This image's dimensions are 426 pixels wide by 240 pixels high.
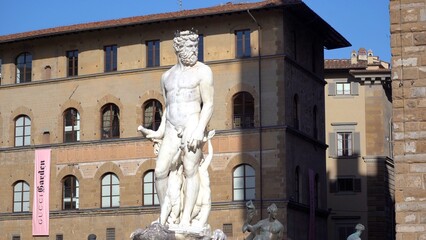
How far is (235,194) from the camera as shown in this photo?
52531 mm

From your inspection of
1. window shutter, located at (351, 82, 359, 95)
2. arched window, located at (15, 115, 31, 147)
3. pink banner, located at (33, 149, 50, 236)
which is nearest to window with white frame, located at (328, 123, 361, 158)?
window shutter, located at (351, 82, 359, 95)

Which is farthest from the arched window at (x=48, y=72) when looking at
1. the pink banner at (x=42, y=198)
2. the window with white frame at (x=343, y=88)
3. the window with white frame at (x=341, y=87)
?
the window with white frame at (x=343, y=88)

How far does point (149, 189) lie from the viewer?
54406mm

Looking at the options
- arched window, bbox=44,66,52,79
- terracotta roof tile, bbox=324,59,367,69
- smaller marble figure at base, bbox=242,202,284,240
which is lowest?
smaller marble figure at base, bbox=242,202,284,240

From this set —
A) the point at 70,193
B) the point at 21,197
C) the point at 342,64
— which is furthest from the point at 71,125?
the point at 342,64

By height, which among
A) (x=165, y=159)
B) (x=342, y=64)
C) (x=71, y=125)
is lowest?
(x=165, y=159)

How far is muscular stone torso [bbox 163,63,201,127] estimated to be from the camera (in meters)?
19.4

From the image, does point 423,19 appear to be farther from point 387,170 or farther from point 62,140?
point 387,170

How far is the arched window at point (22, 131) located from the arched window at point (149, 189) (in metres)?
6.75

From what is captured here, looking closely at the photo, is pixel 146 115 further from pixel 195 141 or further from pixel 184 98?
pixel 195 141

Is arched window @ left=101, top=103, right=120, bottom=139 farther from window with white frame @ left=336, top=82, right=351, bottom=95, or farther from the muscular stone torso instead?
the muscular stone torso

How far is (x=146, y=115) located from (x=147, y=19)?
454cm

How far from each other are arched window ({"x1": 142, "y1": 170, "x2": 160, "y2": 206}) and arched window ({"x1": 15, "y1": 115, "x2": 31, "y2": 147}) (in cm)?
675

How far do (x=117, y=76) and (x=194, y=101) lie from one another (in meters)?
36.7
